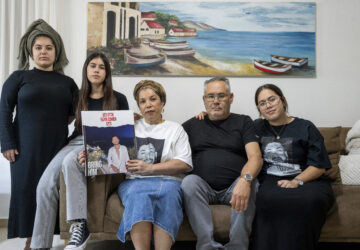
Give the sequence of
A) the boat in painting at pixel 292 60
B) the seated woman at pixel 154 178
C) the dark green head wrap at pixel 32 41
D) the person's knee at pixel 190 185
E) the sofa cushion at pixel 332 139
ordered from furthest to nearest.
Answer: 1. the boat in painting at pixel 292 60
2. the sofa cushion at pixel 332 139
3. the dark green head wrap at pixel 32 41
4. the person's knee at pixel 190 185
5. the seated woman at pixel 154 178

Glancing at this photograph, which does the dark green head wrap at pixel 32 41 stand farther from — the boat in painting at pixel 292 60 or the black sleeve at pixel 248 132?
the boat in painting at pixel 292 60

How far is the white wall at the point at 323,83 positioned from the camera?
2.41m

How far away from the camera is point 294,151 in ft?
5.14

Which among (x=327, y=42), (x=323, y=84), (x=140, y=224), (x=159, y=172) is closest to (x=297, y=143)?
(x=159, y=172)

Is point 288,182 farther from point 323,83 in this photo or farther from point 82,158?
point 323,83

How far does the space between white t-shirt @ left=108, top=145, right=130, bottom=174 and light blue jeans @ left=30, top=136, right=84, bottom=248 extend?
326 millimetres

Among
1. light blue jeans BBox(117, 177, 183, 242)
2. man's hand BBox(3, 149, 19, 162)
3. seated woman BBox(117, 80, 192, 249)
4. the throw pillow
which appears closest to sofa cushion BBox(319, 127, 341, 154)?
the throw pillow

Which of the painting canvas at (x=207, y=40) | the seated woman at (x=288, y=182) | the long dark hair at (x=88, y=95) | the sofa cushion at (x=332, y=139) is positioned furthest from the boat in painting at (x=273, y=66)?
the long dark hair at (x=88, y=95)

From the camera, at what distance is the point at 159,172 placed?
4.84ft

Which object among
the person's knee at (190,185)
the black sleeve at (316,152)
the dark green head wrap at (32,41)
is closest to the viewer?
the person's knee at (190,185)

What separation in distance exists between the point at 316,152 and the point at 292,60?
112 cm

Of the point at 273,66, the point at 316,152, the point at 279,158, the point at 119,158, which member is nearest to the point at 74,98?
the point at 119,158

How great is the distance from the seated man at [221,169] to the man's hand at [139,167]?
20 centimetres

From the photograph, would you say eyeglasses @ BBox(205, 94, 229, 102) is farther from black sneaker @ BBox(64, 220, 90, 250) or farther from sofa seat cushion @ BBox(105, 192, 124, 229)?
black sneaker @ BBox(64, 220, 90, 250)
